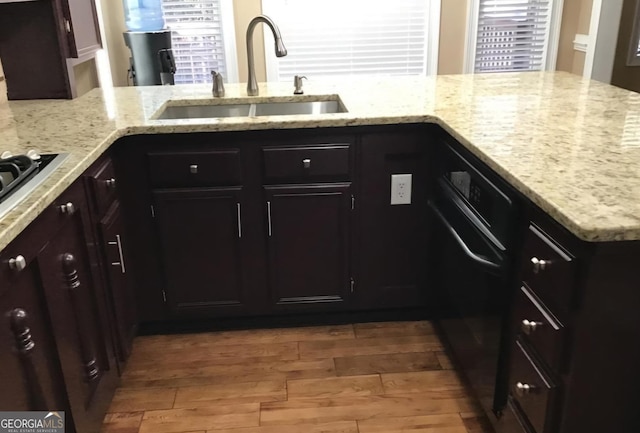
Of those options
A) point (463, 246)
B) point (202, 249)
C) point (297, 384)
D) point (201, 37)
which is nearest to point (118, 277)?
point (202, 249)

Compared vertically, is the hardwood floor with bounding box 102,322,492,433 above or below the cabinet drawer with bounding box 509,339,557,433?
below

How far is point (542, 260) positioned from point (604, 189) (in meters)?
0.23

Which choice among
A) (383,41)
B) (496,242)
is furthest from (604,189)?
(383,41)

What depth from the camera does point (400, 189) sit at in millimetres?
2420

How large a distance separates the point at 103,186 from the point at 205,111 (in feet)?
2.93

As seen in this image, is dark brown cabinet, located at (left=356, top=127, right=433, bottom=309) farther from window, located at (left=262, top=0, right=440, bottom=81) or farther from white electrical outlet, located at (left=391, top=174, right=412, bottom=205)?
window, located at (left=262, top=0, right=440, bottom=81)

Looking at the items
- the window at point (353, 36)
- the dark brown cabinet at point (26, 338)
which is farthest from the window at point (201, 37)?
the dark brown cabinet at point (26, 338)

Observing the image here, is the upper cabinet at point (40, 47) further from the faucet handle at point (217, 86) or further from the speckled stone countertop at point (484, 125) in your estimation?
the faucet handle at point (217, 86)

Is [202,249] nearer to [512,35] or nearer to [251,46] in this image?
[251,46]

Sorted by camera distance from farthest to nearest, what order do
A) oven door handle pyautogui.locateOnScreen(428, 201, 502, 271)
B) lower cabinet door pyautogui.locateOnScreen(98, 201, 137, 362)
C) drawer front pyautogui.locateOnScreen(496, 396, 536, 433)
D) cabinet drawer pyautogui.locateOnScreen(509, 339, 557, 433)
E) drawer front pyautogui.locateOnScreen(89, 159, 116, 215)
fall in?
1. lower cabinet door pyautogui.locateOnScreen(98, 201, 137, 362)
2. drawer front pyautogui.locateOnScreen(89, 159, 116, 215)
3. oven door handle pyautogui.locateOnScreen(428, 201, 502, 271)
4. drawer front pyautogui.locateOnScreen(496, 396, 536, 433)
5. cabinet drawer pyautogui.locateOnScreen(509, 339, 557, 433)

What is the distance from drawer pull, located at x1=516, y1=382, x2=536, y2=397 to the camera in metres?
1.51

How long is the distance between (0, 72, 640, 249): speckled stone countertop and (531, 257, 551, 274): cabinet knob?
14 centimetres

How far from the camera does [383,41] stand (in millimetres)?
4629

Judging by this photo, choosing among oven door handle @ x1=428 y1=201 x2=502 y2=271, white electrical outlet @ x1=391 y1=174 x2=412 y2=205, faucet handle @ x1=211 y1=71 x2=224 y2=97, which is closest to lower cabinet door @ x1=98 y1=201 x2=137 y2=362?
faucet handle @ x1=211 y1=71 x2=224 y2=97
